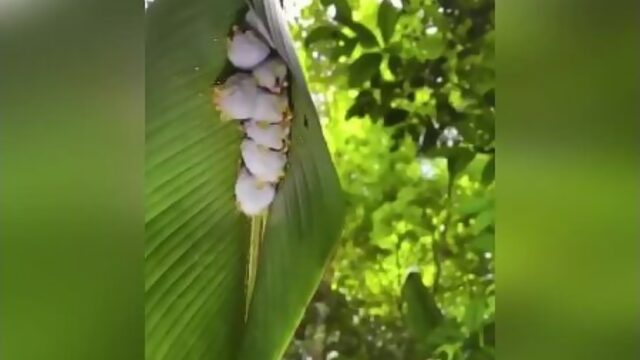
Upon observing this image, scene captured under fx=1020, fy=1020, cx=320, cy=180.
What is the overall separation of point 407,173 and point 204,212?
0.24 meters

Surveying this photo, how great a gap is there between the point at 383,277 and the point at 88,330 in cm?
39

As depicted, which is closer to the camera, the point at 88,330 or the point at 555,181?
the point at 555,181

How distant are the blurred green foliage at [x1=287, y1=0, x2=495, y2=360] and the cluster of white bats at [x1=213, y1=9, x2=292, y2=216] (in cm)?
5

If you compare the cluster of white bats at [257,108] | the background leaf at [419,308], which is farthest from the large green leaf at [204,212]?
the background leaf at [419,308]

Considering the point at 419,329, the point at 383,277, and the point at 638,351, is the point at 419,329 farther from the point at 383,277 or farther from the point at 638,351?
the point at 638,351

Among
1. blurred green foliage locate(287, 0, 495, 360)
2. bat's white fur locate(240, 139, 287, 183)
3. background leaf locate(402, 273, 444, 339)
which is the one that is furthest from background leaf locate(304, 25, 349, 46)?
background leaf locate(402, 273, 444, 339)

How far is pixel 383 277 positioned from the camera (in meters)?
1.07

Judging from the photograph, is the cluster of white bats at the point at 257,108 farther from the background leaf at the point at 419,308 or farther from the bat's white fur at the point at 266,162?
the background leaf at the point at 419,308

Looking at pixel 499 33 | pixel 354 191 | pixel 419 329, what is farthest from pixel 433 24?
pixel 419 329

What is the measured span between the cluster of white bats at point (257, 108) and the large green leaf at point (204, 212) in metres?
0.01

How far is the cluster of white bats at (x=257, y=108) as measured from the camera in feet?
3.67

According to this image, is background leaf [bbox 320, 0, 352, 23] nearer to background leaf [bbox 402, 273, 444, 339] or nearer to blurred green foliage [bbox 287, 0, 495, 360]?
blurred green foliage [bbox 287, 0, 495, 360]

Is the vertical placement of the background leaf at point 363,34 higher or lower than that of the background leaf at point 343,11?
lower

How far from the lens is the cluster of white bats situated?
1.12 m
